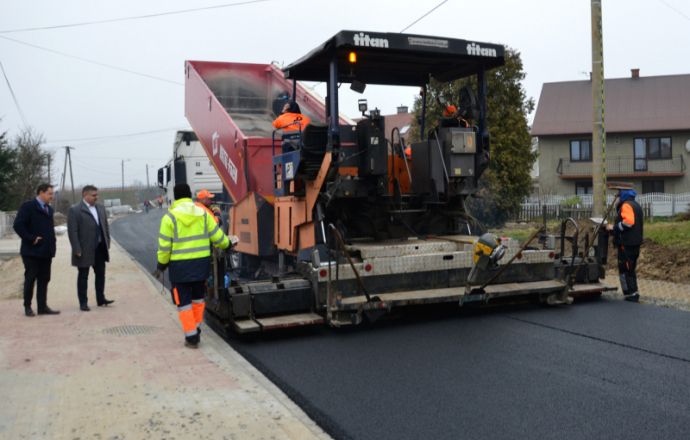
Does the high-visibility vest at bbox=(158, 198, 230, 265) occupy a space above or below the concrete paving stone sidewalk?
above

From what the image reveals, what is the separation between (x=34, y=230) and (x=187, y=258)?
2.99 metres

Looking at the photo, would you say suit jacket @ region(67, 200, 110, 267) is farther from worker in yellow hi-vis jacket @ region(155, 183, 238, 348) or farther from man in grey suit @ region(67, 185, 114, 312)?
worker in yellow hi-vis jacket @ region(155, 183, 238, 348)

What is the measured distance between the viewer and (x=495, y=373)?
5.16 metres

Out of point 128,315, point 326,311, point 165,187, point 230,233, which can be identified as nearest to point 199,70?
point 230,233

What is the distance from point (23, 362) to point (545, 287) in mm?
5026

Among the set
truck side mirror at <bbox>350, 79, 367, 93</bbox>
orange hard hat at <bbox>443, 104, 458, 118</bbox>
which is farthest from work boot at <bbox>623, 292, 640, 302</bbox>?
truck side mirror at <bbox>350, 79, 367, 93</bbox>

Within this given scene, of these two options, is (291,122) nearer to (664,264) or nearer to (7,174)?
(664,264)

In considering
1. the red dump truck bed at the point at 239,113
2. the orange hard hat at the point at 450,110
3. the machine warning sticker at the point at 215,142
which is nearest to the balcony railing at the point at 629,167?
the red dump truck bed at the point at 239,113

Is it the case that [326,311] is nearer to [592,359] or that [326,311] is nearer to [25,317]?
[592,359]

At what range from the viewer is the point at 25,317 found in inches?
326

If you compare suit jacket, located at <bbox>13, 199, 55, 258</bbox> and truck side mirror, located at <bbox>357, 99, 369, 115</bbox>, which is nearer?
truck side mirror, located at <bbox>357, 99, 369, 115</bbox>

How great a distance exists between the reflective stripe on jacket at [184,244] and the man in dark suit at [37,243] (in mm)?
2667

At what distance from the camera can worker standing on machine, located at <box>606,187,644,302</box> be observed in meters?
8.05

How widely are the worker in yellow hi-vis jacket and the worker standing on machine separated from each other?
4.70 m
